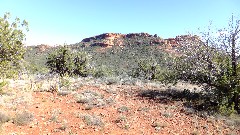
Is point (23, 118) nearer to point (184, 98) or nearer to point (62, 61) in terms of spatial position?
point (184, 98)

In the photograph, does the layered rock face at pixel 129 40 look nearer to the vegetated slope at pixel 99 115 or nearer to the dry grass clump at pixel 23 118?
the vegetated slope at pixel 99 115

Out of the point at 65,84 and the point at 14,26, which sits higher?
the point at 14,26

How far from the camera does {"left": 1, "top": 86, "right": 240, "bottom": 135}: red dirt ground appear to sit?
51.3ft

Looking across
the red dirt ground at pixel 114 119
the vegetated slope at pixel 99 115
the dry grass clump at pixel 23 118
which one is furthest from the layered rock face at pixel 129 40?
the dry grass clump at pixel 23 118

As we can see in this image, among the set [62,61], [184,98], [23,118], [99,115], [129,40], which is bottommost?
[184,98]

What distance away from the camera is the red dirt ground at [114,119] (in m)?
15.6

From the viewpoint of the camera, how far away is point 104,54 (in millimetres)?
116250

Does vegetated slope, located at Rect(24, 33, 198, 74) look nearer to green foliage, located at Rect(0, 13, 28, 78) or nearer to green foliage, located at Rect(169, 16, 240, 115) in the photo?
green foliage, located at Rect(169, 16, 240, 115)

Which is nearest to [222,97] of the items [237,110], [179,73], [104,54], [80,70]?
[237,110]

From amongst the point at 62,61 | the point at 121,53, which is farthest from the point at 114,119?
the point at 121,53

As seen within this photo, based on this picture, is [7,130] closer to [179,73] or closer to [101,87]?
[101,87]

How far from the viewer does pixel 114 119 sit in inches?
698

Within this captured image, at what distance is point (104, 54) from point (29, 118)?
100427 millimetres

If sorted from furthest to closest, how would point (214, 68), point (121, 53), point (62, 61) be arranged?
point (121, 53)
point (62, 61)
point (214, 68)
